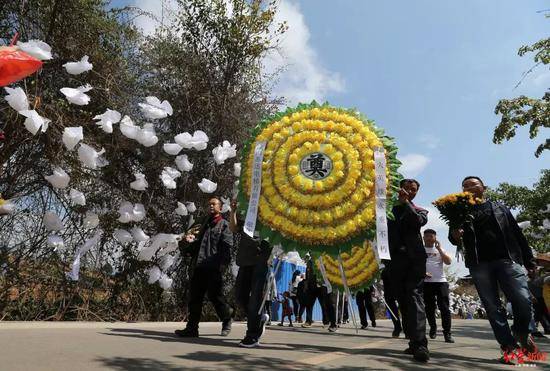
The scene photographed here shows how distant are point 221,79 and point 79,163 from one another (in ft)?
14.3

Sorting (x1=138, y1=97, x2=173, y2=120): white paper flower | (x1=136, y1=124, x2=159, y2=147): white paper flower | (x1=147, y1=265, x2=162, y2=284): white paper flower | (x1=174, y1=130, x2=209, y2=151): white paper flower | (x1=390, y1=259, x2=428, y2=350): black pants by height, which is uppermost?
(x1=138, y1=97, x2=173, y2=120): white paper flower

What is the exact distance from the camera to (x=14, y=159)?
27.7 ft

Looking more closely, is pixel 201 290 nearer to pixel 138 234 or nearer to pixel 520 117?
pixel 138 234

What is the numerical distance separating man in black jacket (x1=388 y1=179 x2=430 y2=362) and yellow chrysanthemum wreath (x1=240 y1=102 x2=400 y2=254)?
1.17ft

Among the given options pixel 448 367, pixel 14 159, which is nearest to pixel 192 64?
pixel 14 159

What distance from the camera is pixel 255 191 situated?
5.37 metres

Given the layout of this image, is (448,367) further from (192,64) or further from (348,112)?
(192,64)

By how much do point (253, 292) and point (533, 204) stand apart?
19.2m

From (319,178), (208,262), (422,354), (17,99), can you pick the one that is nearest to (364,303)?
(208,262)

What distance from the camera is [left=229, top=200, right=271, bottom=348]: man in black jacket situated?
543cm

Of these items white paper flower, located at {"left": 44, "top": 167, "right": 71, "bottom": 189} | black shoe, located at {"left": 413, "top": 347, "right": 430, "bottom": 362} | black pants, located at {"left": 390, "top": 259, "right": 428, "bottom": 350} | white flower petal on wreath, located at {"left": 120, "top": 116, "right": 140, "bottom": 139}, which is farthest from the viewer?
white flower petal on wreath, located at {"left": 120, "top": 116, "right": 140, "bottom": 139}

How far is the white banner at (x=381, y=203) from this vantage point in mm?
4875

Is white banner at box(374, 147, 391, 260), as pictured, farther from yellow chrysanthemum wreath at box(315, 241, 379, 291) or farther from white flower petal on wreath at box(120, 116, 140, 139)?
white flower petal on wreath at box(120, 116, 140, 139)

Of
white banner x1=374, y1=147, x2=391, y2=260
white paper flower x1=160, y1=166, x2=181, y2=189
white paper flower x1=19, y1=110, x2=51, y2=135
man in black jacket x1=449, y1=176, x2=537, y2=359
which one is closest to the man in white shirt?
man in black jacket x1=449, y1=176, x2=537, y2=359
